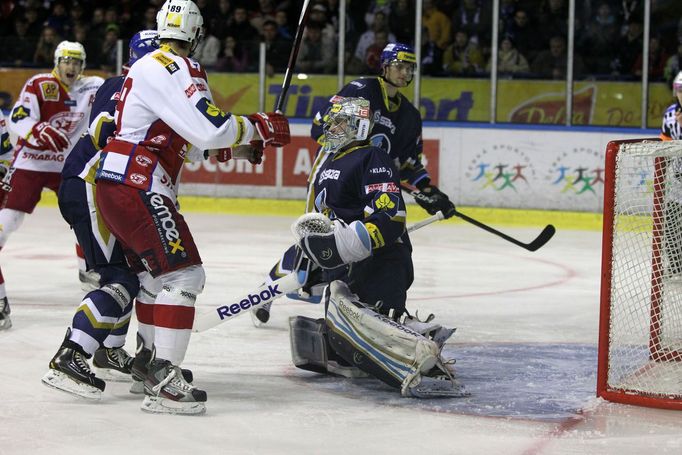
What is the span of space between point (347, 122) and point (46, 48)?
22.8ft

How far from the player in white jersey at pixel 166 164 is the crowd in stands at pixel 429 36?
623 centimetres

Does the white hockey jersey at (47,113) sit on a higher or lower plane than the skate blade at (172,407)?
higher

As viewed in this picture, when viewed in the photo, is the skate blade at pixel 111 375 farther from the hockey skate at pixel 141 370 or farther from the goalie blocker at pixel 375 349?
the goalie blocker at pixel 375 349

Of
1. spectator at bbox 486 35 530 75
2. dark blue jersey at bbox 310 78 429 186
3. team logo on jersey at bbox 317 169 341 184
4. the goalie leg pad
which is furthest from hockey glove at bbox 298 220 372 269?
spectator at bbox 486 35 530 75

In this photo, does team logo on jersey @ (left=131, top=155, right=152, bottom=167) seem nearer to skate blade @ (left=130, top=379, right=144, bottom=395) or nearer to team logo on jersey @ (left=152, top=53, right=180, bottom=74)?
team logo on jersey @ (left=152, top=53, right=180, bottom=74)

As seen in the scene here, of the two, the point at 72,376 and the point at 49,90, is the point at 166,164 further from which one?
the point at 49,90

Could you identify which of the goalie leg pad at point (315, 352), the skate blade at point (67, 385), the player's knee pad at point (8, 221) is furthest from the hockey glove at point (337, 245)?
the player's knee pad at point (8, 221)

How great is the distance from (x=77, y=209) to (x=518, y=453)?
5.68 ft

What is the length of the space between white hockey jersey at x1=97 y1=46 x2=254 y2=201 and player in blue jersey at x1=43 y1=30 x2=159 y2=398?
309mm

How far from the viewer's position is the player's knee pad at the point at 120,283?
3.80m

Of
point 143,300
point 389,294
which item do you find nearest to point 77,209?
point 143,300

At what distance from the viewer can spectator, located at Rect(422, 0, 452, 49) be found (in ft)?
32.4

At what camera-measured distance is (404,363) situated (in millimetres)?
3816

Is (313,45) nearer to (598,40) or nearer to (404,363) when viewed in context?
(598,40)
